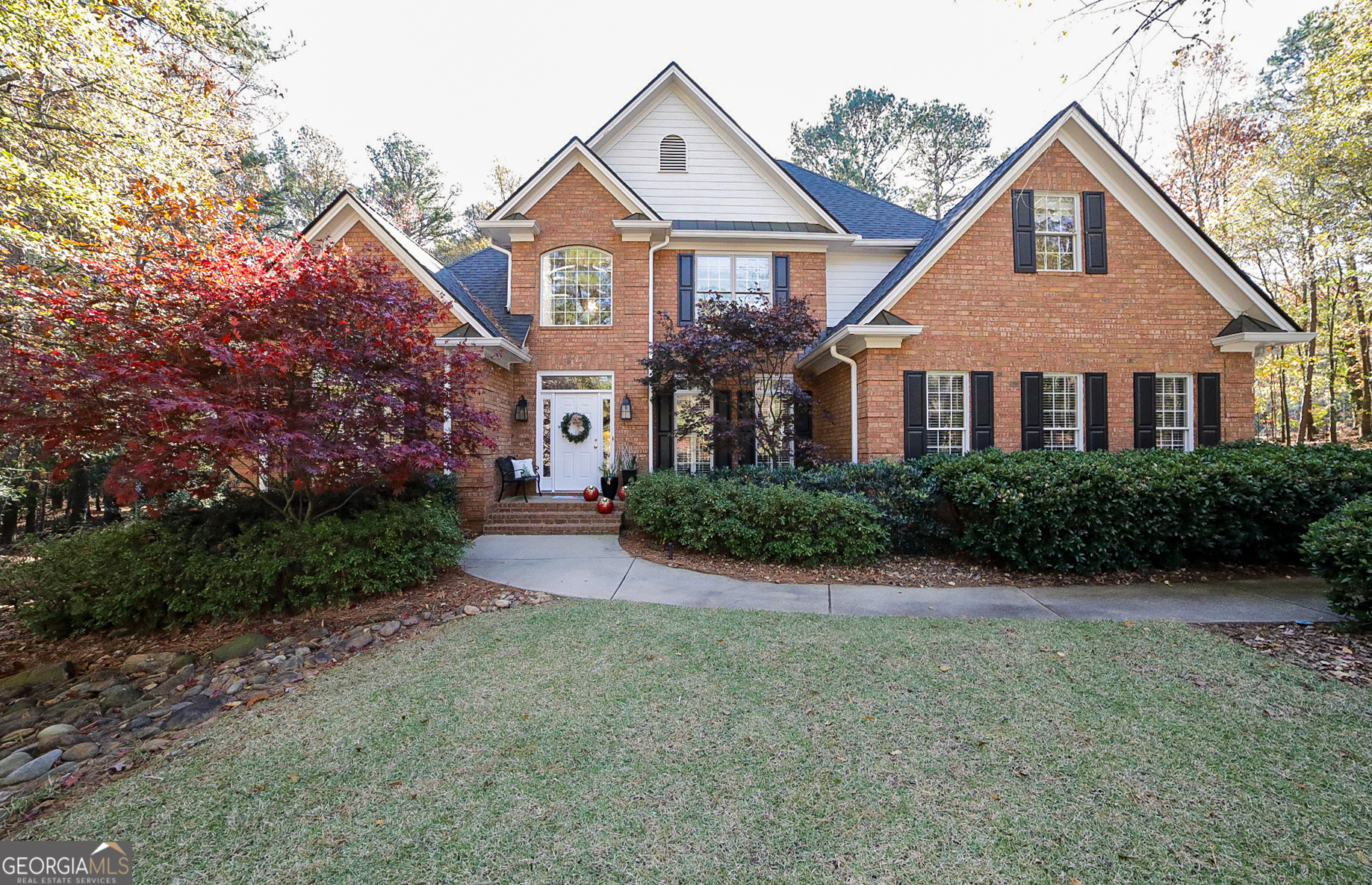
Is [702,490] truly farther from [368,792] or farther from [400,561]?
[368,792]

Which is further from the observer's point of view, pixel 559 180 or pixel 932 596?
pixel 559 180

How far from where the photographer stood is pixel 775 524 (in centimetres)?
680

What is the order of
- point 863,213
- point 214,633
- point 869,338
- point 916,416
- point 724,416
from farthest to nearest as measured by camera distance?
Answer: point 863,213, point 724,416, point 916,416, point 869,338, point 214,633

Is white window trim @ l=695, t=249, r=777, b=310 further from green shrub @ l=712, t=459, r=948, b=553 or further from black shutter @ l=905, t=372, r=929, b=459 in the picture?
green shrub @ l=712, t=459, r=948, b=553

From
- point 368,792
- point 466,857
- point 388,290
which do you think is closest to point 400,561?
point 388,290

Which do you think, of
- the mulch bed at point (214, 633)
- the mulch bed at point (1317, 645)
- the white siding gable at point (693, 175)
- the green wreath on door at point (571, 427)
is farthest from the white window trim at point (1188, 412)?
the mulch bed at point (214, 633)

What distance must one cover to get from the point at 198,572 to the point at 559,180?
354 inches

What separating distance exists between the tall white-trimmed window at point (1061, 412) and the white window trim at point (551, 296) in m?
8.21

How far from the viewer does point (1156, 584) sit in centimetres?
596

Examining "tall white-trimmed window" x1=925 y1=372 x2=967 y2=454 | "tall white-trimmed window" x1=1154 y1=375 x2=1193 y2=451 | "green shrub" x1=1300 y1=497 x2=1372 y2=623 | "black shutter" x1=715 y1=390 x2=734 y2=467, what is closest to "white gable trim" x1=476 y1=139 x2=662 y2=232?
"black shutter" x1=715 y1=390 x2=734 y2=467

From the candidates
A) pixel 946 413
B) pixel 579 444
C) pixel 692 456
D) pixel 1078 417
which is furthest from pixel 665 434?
pixel 1078 417

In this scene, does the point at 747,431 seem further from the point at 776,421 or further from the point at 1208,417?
the point at 1208,417

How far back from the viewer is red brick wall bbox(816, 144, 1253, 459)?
368 inches

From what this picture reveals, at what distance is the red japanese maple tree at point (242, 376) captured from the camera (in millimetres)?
4598
